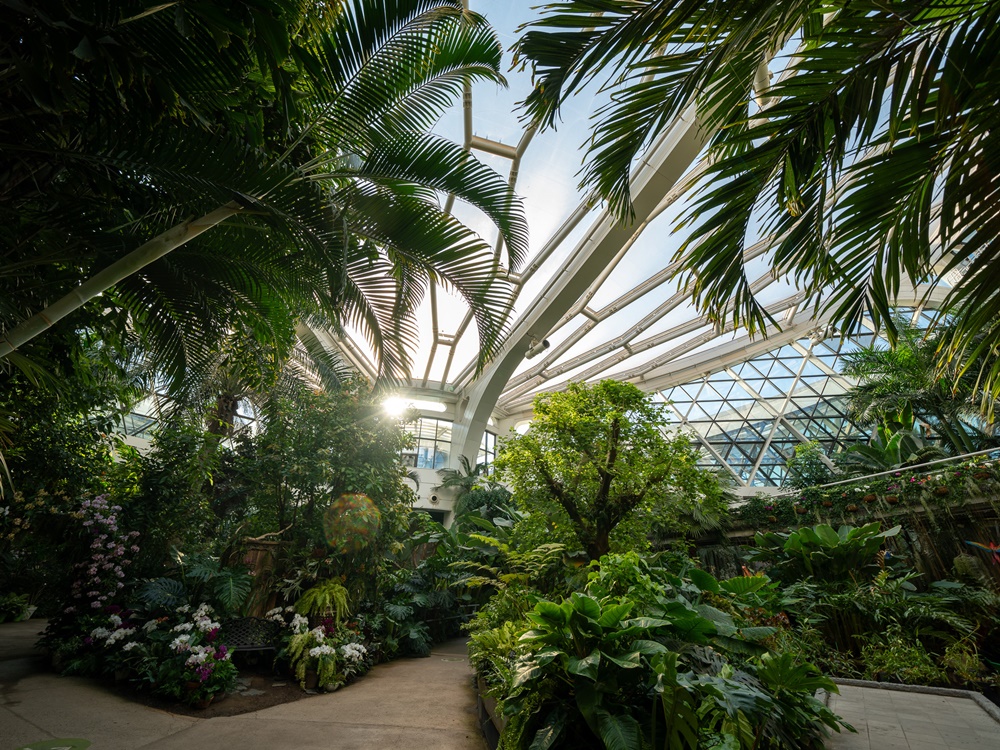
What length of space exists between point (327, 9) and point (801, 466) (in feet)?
48.6

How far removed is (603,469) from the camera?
5707 mm

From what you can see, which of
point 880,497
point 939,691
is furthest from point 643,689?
point 880,497

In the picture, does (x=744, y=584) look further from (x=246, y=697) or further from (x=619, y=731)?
(x=246, y=697)

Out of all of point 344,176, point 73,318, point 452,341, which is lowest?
point 73,318

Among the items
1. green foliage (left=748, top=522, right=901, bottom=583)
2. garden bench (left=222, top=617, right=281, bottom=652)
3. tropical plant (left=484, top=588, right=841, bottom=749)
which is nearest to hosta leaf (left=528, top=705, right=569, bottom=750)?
tropical plant (left=484, top=588, right=841, bottom=749)

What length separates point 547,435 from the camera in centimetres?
613

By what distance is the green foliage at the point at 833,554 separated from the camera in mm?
5946

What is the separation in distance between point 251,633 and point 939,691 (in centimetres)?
695

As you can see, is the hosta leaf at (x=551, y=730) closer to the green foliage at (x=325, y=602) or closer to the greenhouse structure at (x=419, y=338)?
the greenhouse structure at (x=419, y=338)

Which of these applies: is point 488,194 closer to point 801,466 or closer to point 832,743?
point 832,743

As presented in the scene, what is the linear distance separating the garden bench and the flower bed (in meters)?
8.74

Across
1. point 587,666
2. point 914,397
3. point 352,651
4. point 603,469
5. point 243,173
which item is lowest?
point 352,651

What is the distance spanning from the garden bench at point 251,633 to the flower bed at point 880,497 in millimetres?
8743

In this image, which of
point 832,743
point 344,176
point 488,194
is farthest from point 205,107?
point 832,743
